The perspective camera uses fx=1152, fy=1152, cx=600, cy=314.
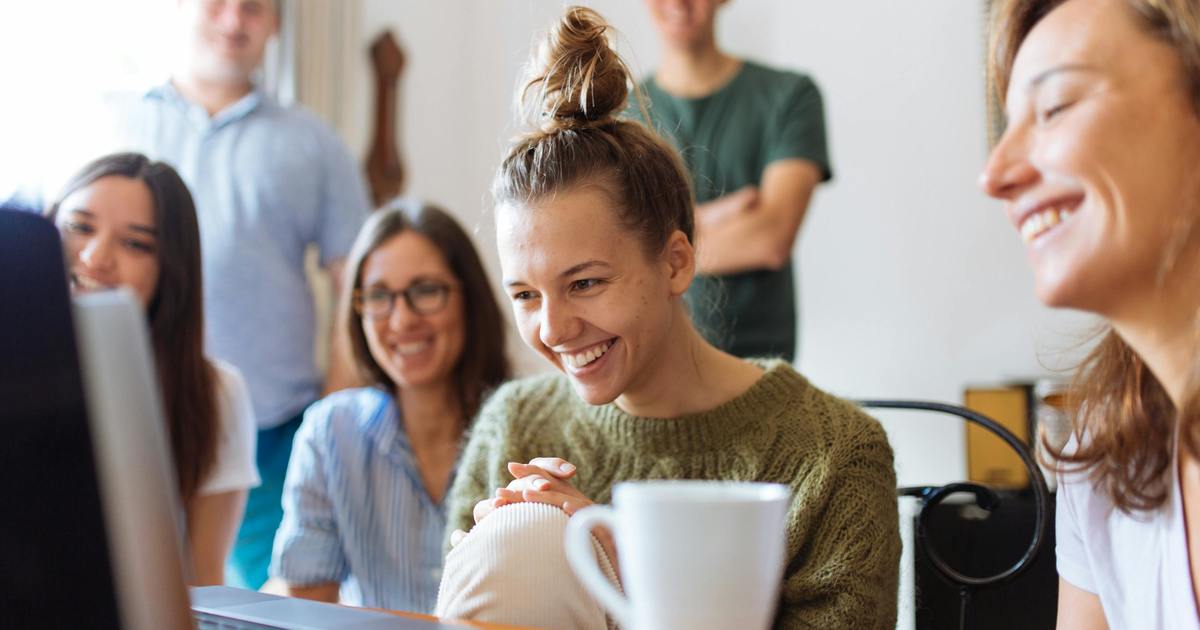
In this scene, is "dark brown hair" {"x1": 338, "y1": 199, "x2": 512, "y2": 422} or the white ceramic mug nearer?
the white ceramic mug

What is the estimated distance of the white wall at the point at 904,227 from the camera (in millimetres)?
3373

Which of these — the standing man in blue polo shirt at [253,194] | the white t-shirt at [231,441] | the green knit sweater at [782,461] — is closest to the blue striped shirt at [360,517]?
the white t-shirt at [231,441]

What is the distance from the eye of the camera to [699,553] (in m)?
0.57

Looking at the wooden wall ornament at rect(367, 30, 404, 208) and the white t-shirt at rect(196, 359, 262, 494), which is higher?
the wooden wall ornament at rect(367, 30, 404, 208)

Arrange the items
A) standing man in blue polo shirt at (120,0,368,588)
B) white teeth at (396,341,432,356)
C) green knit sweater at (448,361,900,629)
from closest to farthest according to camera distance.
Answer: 1. green knit sweater at (448,361,900,629)
2. white teeth at (396,341,432,356)
3. standing man in blue polo shirt at (120,0,368,588)

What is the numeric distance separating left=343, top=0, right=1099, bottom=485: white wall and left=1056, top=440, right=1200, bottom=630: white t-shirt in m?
2.34

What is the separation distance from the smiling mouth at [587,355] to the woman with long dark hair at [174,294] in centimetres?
92

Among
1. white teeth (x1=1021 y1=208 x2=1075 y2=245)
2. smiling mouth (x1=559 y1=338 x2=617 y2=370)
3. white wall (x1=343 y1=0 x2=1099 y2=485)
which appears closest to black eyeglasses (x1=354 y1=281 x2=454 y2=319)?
smiling mouth (x1=559 y1=338 x2=617 y2=370)

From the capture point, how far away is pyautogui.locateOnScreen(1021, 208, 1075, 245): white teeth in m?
0.79

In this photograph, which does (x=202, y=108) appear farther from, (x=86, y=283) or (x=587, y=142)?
(x=587, y=142)

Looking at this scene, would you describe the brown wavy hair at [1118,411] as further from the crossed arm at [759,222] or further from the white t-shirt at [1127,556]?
the crossed arm at [759,222]

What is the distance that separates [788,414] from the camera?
1379 mm

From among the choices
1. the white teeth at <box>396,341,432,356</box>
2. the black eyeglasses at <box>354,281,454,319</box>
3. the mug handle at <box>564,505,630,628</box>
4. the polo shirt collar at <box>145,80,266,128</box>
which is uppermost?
the polo shirt collar at <box>145,80,266,128</box>

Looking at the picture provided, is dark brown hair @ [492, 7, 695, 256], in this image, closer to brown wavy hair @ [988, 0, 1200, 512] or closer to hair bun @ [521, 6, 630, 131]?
hair bun @ [521, 6, 630, 131]
